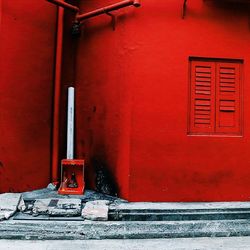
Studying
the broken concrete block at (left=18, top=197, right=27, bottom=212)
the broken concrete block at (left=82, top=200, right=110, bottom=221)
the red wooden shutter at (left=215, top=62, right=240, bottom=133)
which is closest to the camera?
the broken concrete block at (left=82, top=200, right=110, bottom=221)

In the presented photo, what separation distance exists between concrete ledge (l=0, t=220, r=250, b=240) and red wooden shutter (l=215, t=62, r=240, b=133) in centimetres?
155

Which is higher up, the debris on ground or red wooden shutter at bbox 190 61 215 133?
red wooden shutter at bbox 190 61 215 133

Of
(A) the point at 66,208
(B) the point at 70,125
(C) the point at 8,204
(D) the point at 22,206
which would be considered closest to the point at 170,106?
(B) the point at 70,125

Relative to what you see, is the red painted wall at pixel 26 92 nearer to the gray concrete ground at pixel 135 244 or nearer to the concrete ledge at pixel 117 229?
the concrete ledge at pixel 117 229

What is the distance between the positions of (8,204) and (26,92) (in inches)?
73.4

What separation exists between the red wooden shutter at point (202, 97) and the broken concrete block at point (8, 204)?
112 inches

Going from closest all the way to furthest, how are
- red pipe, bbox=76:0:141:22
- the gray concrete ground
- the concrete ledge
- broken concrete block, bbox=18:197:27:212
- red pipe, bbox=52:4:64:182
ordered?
1. the gray concrete ground
2. the concrete ledge
3. broken concrete block, bbox=18:197:27:212
4. red pipe, bbox=76:0:141:22
5. red pipe, bbox=52:4:64:182

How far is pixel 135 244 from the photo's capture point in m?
4.59

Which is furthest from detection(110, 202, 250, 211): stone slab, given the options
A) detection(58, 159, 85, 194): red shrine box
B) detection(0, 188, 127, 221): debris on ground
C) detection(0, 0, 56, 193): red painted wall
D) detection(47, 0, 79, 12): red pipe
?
detection(47, 0, 79, 12): red pipe

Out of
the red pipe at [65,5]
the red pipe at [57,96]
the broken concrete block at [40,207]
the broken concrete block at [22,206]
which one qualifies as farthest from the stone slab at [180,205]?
the red pipe at [65,5]

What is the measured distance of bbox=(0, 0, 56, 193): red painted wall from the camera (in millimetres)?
6027

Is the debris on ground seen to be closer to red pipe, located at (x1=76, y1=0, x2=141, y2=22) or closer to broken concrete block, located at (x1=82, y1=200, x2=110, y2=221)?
broken concrete block, located at (x1=82, y1=200, x2=110, y2=221)

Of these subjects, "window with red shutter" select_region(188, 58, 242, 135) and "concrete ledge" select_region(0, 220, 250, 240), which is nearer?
"concrete ledge" select_region(0, 220, 250, 240)

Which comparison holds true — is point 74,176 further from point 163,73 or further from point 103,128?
point 163,73
